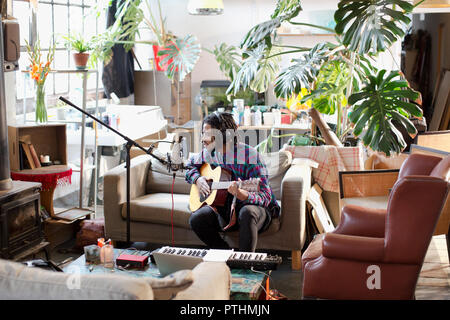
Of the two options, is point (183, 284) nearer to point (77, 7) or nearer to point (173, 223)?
point (173, 223)

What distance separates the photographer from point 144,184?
4.55 m

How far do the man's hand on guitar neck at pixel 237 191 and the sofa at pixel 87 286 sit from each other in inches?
70.2

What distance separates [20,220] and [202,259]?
1.66 metres

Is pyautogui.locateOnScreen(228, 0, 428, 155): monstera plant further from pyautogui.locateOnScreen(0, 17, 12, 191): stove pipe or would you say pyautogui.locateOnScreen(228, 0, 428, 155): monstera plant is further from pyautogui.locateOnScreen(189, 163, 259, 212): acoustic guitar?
pyautogui.locateOnScreen(0, 17, 12, 191): stove pipe

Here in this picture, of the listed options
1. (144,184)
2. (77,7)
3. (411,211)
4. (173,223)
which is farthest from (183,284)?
(77,7)

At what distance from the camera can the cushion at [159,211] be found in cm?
405

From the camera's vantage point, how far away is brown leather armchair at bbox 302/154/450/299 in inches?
108

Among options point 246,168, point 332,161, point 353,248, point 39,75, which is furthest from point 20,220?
point 332,161

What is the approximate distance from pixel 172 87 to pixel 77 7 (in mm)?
1533

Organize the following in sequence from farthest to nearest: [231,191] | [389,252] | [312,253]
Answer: [231,191] → [312,253] → [389,252]

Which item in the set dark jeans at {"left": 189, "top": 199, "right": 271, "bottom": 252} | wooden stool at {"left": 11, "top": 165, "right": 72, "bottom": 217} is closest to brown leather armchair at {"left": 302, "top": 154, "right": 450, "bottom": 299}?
dark jeans at {"left": 189, "top": 199, "right": 271, "bottom": 252}

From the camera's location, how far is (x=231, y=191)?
11.8ft

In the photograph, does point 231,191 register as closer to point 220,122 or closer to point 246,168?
point 246,168

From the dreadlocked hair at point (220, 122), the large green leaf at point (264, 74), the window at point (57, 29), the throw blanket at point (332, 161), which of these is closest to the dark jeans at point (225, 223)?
the dreadlocked hair at point (220, 122)
